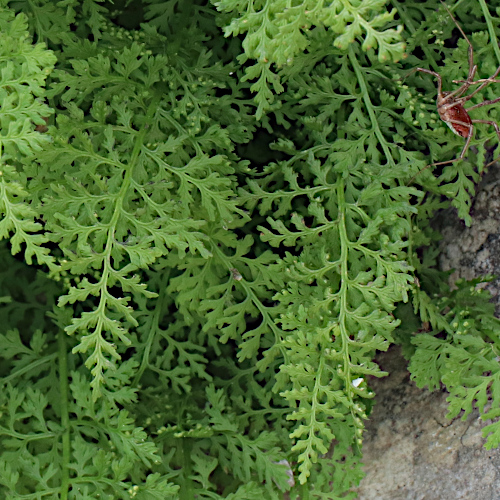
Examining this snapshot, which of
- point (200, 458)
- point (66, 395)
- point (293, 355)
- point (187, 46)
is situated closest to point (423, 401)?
point (293, 355)

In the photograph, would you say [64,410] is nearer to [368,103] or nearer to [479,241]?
[368,103]

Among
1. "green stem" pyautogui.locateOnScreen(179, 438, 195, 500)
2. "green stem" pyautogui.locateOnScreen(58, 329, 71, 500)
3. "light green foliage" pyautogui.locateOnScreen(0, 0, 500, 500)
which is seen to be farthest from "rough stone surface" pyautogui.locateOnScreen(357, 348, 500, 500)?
"green stem" pyautogui.locateOnScreen(58, 329, 71, 500)

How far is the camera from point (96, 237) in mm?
1343

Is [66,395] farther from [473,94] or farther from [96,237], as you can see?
[473,94]

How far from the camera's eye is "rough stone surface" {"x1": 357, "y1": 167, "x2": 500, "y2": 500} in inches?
63.7

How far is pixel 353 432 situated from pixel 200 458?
42 cm

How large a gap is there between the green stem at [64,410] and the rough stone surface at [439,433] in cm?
81

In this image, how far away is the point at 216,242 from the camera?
1.56 m

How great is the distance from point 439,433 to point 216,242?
2.69 feet

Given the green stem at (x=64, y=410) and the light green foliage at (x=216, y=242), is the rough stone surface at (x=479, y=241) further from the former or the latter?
the green stem at (x=64, y=410)

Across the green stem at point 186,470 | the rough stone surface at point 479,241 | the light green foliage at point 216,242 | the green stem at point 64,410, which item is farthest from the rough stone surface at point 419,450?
the green stem at point 64,410

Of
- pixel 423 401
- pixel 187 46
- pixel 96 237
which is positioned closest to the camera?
pixel 96 237

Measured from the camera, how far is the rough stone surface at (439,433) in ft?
5.31

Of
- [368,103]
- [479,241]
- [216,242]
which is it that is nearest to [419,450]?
[479,241]
